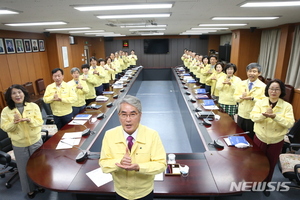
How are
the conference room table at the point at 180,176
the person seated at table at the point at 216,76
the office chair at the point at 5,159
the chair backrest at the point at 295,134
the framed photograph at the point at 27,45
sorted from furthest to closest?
the framed photograph at the point at 27,45
the person seated at table at the point at 216,76
the chair backrest at the point at 295,134
the office chair at the point at 5,159
the conference room table at the point at 180,176

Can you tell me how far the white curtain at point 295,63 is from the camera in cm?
591

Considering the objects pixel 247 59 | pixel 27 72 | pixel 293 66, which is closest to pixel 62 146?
pixel 27 72

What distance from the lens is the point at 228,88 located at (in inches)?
159

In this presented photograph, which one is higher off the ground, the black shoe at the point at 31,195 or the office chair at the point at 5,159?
the office chair at the point at 5,159

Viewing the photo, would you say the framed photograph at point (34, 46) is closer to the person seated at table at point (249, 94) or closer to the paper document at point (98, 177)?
the paper document at point (98, 177)

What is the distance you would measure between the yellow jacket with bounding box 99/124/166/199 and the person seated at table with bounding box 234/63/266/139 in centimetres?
A: 223

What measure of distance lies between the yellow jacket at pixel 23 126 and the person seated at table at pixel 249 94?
3.05m

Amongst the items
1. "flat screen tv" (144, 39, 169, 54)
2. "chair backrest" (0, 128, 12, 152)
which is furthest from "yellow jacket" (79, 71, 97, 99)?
"flat screen tv" (144, 39, 169, 54)

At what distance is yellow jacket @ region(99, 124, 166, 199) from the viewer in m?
1.55

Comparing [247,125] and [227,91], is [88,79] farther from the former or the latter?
[247,125]

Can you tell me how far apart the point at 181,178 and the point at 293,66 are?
5.90m

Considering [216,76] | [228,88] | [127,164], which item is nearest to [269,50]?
[216,76]

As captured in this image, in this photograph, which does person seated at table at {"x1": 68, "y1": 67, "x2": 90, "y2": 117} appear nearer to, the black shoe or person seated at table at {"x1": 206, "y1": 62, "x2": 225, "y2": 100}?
the black shoe

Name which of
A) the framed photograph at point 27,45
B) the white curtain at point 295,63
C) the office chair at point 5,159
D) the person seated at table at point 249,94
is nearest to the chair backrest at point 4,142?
the office chair at point 5,159
